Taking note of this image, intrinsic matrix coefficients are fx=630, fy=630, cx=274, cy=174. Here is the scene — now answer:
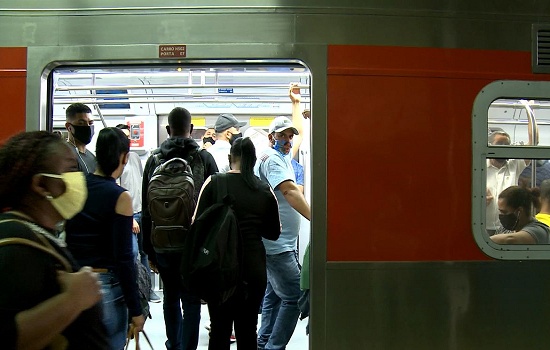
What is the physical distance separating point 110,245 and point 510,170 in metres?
2.04

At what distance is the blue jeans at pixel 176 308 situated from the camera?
3857 millimetres

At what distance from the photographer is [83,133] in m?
3.76

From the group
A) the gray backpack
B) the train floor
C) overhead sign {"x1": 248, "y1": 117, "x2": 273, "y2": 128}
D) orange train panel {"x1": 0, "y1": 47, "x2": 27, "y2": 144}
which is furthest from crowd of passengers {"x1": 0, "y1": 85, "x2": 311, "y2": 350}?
overhead sign {"x1": 248, "y1": 117, "x2": 273, "y2": 128}

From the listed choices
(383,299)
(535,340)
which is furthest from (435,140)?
(535,340)

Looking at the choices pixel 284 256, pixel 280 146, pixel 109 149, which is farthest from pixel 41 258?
pixel 280 146

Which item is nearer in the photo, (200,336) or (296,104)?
(296,104)

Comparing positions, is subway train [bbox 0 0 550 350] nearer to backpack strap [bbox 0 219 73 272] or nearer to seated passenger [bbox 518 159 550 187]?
seated passenger [bbox 518 159 550 187]

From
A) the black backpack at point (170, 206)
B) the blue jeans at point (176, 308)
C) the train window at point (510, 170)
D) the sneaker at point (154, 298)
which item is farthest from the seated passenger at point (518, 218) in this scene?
the sneaker at point (154, 298)

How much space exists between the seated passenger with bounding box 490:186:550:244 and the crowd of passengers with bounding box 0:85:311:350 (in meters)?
1.13

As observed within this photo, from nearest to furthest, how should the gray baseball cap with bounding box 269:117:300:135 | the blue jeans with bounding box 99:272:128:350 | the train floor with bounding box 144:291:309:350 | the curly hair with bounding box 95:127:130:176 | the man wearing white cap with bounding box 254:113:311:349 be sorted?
the blue jeans with bounding box 99:272:128:350
the curly hair with bounding box 95:127:130:176
the man wearing white cap with bounding box 254:113:311:349
the gray baseball cap with bounding box 269:117:300:135
the train floor with bounding box 144:291:309:350

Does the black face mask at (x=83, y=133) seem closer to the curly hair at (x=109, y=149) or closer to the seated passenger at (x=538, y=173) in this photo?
the curly hair at (x=109, y=149)

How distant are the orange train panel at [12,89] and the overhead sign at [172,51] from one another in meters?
0.72

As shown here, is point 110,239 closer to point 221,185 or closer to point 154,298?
point 221,185

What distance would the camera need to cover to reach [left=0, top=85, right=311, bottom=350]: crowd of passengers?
1.48m
